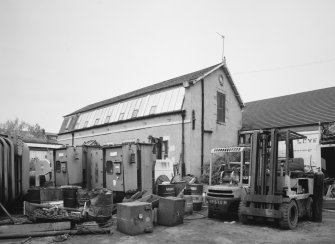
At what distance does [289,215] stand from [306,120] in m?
13.1

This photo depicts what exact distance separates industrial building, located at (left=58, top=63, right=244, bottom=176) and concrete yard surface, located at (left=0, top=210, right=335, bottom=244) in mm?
7086

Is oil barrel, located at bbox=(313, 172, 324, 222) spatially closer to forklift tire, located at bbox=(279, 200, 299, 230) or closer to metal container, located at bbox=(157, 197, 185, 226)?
forklift tire, located at bbox=(279, 200, 299, 230)

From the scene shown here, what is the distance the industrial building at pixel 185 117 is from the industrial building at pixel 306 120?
95.0 inches

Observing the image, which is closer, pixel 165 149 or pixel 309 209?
pixel 309 209

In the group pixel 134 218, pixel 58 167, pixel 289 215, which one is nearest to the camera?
pixel 134 218

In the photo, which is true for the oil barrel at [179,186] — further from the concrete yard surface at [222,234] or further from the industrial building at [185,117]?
the industrial building at [185,117]

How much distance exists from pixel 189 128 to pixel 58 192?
8.92 meters

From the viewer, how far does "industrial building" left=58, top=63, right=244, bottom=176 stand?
679 inches

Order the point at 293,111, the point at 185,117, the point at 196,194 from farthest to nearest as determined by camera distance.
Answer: the point at 293,111, the point at 185,117, the point at 196,194

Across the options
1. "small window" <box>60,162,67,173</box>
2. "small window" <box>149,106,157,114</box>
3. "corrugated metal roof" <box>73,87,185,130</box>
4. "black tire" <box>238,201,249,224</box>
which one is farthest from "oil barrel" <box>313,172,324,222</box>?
"small window" <box>149,106,157,114</box>

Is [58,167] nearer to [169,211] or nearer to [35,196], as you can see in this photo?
[35,196]

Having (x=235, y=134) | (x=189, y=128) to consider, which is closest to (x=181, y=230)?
(x=189, y=128)

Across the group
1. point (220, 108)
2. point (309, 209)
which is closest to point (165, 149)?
point (220, 108)

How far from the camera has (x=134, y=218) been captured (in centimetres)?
771
